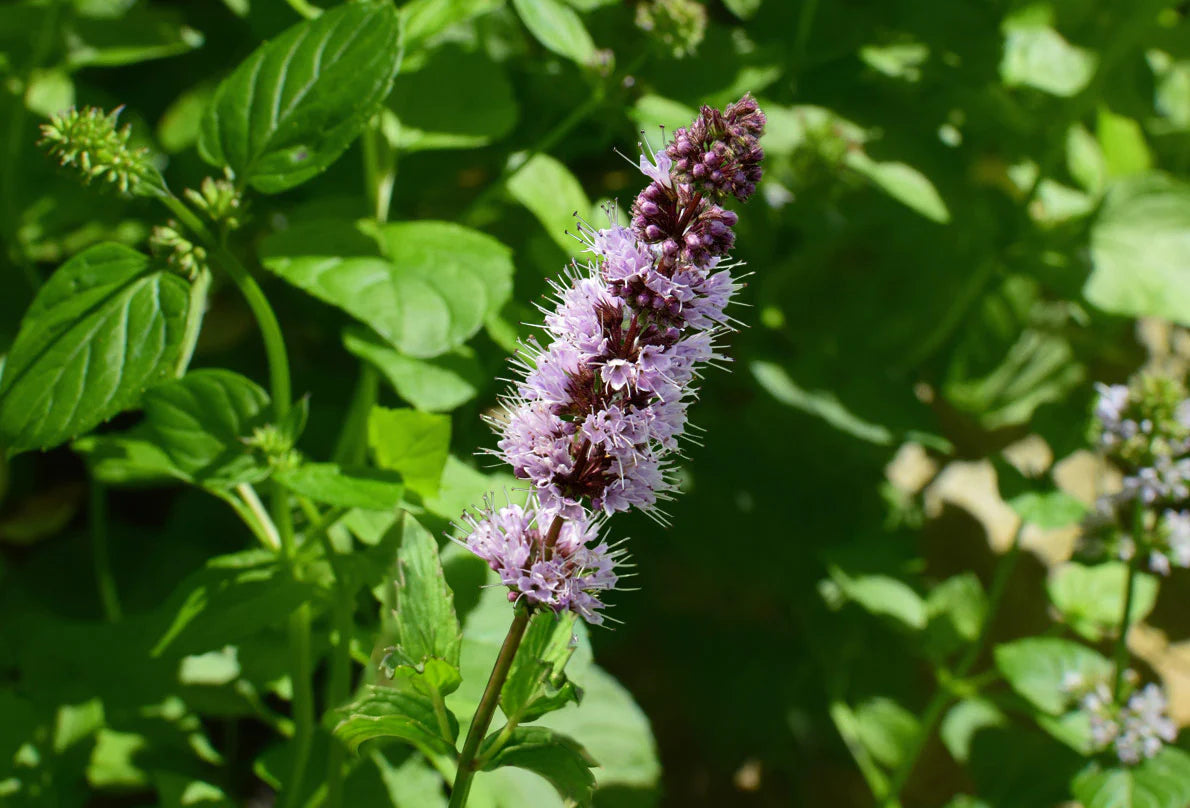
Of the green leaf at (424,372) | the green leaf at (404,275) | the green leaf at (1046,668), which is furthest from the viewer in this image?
the green leaf at (1046,668)

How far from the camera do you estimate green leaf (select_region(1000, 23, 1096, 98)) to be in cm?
233

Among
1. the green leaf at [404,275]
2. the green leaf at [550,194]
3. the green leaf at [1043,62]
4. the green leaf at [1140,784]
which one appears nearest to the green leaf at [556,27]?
the green leaf at [550,194]

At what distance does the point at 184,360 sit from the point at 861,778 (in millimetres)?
2049

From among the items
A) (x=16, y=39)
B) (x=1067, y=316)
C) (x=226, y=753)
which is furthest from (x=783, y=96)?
(x=226, y=753)

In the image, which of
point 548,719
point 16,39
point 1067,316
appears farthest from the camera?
point 1067,316

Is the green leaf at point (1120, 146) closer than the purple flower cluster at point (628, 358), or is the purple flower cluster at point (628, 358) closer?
the purple flower cluster at point (628, 358)

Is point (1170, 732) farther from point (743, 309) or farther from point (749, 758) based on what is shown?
point (743, 309)

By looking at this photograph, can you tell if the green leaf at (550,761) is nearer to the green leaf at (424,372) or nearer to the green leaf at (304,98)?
the green leaf at (424,372)

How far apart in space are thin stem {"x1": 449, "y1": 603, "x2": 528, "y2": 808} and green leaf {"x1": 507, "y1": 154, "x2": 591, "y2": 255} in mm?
915

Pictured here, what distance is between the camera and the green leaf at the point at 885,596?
2127 millimetres

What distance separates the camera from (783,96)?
2312mm

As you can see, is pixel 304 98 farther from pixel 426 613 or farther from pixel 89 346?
pixel 426 613

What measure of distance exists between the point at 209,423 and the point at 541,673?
63 cm

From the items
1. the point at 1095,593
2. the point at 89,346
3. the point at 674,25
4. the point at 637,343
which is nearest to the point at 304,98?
the point at 89,346
